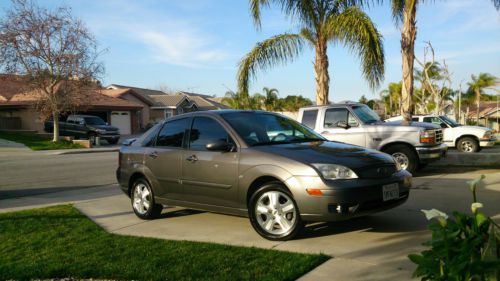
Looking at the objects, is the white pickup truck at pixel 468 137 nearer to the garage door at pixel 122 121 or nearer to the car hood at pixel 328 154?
the car hood at pixel 328 154

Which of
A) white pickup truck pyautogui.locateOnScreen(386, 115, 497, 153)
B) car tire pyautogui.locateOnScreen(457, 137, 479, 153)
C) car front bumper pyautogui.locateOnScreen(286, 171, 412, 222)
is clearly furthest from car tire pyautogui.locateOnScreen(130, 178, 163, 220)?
car tire pyautogui.locateOnScreen(457, 137, 479, 153)

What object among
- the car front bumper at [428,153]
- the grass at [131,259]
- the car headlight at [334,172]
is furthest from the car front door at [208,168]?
the car front bumper at [428,153]

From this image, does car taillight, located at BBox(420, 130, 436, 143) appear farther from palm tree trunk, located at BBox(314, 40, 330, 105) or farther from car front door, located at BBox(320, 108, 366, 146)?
palm tree trunk, located at BBox(314, 40, 330, 105)

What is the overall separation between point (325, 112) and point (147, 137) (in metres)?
5.13

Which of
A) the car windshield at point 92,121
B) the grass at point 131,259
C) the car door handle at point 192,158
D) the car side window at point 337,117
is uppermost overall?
the car windshield at point 92,121

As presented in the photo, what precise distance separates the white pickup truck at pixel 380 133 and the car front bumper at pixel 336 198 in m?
5.52

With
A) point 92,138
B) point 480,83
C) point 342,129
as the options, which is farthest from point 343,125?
point 480,83

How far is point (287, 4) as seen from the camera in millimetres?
14555

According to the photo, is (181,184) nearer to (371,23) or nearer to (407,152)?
(407,152)

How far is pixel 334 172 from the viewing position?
525 cm

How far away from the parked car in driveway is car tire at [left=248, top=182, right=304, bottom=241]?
2733cm

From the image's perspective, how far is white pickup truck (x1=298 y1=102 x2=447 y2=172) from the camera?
10.5 meters

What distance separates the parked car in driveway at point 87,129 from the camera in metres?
31.5

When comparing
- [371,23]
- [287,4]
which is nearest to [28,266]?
[371,23]
